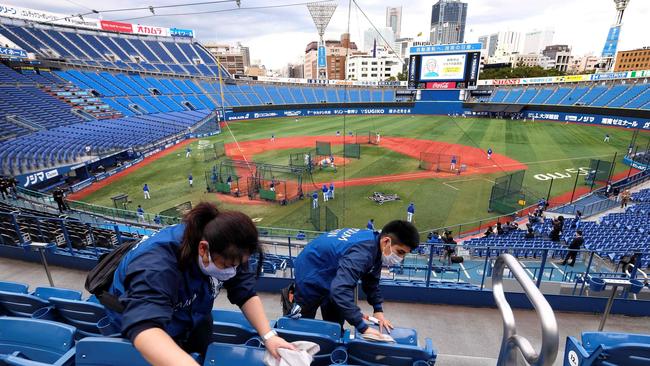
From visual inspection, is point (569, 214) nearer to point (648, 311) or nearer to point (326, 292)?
point (648, 311)

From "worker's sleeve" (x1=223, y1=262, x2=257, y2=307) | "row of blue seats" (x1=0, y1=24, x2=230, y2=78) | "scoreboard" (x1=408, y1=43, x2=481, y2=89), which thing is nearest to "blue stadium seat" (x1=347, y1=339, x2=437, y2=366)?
"worker's sleeve" (x1=223, y1=262, x2=257, y2=307)

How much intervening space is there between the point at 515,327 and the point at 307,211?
578 inches

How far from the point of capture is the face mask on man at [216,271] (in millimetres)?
2006

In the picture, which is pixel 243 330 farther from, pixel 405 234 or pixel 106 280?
pixel 405 234

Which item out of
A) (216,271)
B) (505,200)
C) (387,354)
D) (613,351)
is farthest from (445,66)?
(216,271)

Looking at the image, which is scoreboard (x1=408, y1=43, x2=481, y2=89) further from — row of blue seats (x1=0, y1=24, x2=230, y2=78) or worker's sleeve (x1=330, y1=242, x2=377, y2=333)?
worker's sleeve (x1=330, y1=242, x2=377, y2=333)

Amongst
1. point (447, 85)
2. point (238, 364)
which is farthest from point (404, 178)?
point (447, 85)

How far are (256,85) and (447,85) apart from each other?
35213 millimetres

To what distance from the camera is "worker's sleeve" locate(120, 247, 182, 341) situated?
152cm

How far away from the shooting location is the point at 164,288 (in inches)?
66.4

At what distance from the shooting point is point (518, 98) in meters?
55.3

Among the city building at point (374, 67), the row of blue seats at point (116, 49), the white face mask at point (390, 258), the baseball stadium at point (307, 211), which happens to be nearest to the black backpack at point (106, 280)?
the baseball stadium at point (307, 211)

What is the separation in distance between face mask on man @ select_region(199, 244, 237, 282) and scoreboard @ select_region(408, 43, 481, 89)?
158 ft

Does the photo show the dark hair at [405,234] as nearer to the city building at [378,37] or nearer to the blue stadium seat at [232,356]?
the blue stadium seat at [232,356]
